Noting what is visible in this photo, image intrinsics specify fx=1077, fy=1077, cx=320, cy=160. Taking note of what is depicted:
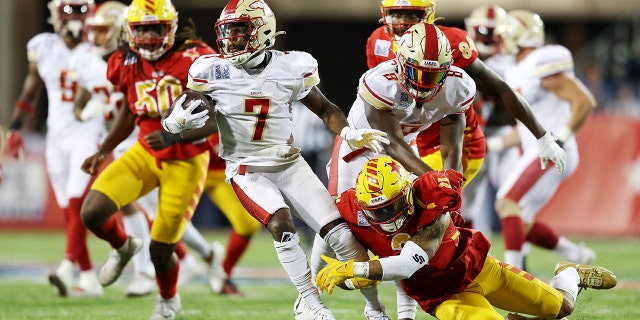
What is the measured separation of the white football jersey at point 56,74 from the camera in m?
8.14

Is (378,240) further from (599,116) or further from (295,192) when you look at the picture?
(599,116)

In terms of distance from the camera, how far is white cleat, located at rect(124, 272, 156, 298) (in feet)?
23.4

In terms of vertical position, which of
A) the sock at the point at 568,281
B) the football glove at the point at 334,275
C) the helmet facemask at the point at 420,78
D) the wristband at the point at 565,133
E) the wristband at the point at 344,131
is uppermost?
the helmet facemask at the point at 420,78

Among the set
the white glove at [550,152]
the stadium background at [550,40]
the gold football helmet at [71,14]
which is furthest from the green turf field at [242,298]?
the gold football helmet at [71,14]

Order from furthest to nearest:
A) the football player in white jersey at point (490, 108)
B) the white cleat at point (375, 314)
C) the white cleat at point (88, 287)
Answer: the football player in white jersey at point (490, 108) → the white cleat at point (88, 287) → the white cleat at point (375, 314)

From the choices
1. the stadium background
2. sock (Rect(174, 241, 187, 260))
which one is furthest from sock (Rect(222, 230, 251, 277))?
the stadium background

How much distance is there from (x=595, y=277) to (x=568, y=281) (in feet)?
0.75

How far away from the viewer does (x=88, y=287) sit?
7.29 metres

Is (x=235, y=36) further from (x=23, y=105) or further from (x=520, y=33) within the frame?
(x=23, y=105)

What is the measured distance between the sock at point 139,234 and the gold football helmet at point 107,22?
1322 millimetres

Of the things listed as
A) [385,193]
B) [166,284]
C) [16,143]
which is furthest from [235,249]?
[385,193]

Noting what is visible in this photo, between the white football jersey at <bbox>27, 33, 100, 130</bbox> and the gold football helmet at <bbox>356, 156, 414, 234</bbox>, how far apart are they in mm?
4061

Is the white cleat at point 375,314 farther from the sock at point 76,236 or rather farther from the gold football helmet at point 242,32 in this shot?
the sock at point 76,236

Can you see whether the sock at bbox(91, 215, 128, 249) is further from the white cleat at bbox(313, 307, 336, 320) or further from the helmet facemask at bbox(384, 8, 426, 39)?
the helmet facemask at bbox(384, 8, 426, 39)
